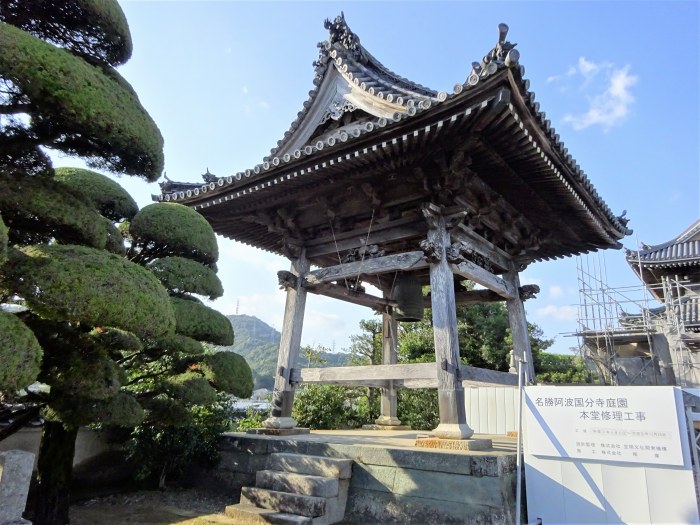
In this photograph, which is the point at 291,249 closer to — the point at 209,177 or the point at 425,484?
the point at 209,177

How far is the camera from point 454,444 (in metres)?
5.42

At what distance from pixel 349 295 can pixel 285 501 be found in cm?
453

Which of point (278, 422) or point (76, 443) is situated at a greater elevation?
point (278, 422)

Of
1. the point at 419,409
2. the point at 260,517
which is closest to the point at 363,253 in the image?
the point at 260,517

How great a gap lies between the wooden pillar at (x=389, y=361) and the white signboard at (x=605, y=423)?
5654 millimetres

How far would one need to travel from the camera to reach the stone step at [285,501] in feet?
16.6

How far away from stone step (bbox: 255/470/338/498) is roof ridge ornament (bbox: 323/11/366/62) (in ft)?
26.5

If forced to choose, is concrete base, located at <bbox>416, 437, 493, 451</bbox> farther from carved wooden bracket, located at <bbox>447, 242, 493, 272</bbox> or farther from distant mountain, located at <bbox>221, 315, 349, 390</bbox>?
distant mountain, located at <bbox>221, 315, 349, 390</bbox>

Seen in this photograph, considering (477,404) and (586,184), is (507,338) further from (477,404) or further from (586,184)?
(586,184)

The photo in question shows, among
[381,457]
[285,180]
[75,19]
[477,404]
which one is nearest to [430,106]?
[285,180]

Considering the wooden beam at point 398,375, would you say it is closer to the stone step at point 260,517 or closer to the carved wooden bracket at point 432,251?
the carved wooden bracket at point 432,251

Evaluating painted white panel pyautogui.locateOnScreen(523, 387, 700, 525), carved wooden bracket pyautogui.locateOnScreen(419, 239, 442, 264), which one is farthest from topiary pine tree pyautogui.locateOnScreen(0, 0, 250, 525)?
painted white panel pyautogui.locateOnScreen(523, 387, 700, 525)

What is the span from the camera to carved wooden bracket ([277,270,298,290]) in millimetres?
8070

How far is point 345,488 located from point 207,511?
1.95 meters
